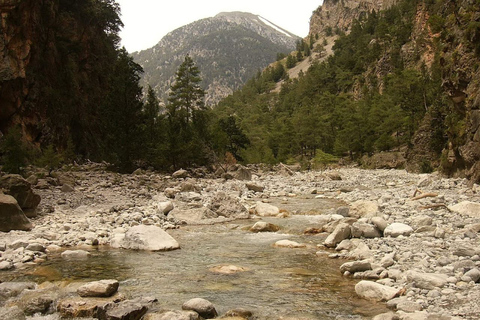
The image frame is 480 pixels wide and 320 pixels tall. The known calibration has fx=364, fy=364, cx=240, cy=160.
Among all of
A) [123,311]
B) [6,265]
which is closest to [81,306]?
[123,311]

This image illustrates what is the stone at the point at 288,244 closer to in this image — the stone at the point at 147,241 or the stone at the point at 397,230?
the stone at the point at 397,230

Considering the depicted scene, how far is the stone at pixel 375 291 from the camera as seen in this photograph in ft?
18.4

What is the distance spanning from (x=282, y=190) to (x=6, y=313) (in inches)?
722

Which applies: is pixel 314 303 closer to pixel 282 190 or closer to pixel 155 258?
pixel 155 258

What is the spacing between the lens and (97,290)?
5918 mm

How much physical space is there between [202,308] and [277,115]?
8922 centimetres

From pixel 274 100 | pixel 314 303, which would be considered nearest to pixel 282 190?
pixel 314 303

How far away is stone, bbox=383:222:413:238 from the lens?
8841 millimetres

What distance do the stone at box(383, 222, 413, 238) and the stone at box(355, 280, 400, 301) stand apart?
341 cm

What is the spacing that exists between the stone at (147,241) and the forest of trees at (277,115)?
10969 mm

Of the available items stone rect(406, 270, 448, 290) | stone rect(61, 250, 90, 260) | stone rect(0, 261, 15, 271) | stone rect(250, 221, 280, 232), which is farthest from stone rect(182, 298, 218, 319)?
stone rect(250, 221, 280, 232)

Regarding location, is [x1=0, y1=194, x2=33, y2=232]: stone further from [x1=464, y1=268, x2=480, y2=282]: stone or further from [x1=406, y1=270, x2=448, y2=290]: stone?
[x1=464, y1=268, x2=480, y2=282]: stone

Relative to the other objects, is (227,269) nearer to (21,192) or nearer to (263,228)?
(263,228)

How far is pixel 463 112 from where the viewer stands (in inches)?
776
